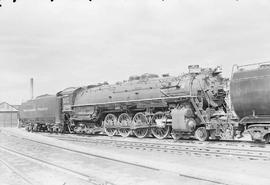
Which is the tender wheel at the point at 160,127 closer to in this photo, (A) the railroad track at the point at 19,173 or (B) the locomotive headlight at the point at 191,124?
(B) the locomotive headlight at the point at 191,124

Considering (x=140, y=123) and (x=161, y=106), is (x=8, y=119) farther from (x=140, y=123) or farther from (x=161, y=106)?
(x=161, y=106)

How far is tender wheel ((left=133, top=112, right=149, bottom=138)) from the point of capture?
20722mm

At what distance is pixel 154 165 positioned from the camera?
33.4 ft

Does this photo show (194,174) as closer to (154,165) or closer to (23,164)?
(154,165)

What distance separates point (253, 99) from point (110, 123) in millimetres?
10568

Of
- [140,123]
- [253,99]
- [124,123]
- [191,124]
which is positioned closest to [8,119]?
[124,123]

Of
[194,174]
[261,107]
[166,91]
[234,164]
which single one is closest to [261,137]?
[261,107]

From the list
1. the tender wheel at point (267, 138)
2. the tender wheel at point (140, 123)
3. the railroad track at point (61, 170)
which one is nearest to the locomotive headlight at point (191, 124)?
the tender wheel at point (140, 123)

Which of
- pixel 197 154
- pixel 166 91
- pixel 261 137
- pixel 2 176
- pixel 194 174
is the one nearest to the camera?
pixel 194 174

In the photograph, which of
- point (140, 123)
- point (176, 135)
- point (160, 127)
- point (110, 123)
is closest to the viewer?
point (176, 135)

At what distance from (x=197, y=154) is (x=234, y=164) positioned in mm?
2478

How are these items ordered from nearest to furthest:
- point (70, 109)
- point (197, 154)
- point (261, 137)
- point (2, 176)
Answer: point (2, 176), point (197, 154), point (261, 137), point (70, 109)

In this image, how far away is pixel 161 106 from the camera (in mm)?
20109

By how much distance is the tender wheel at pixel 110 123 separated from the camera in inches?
909
